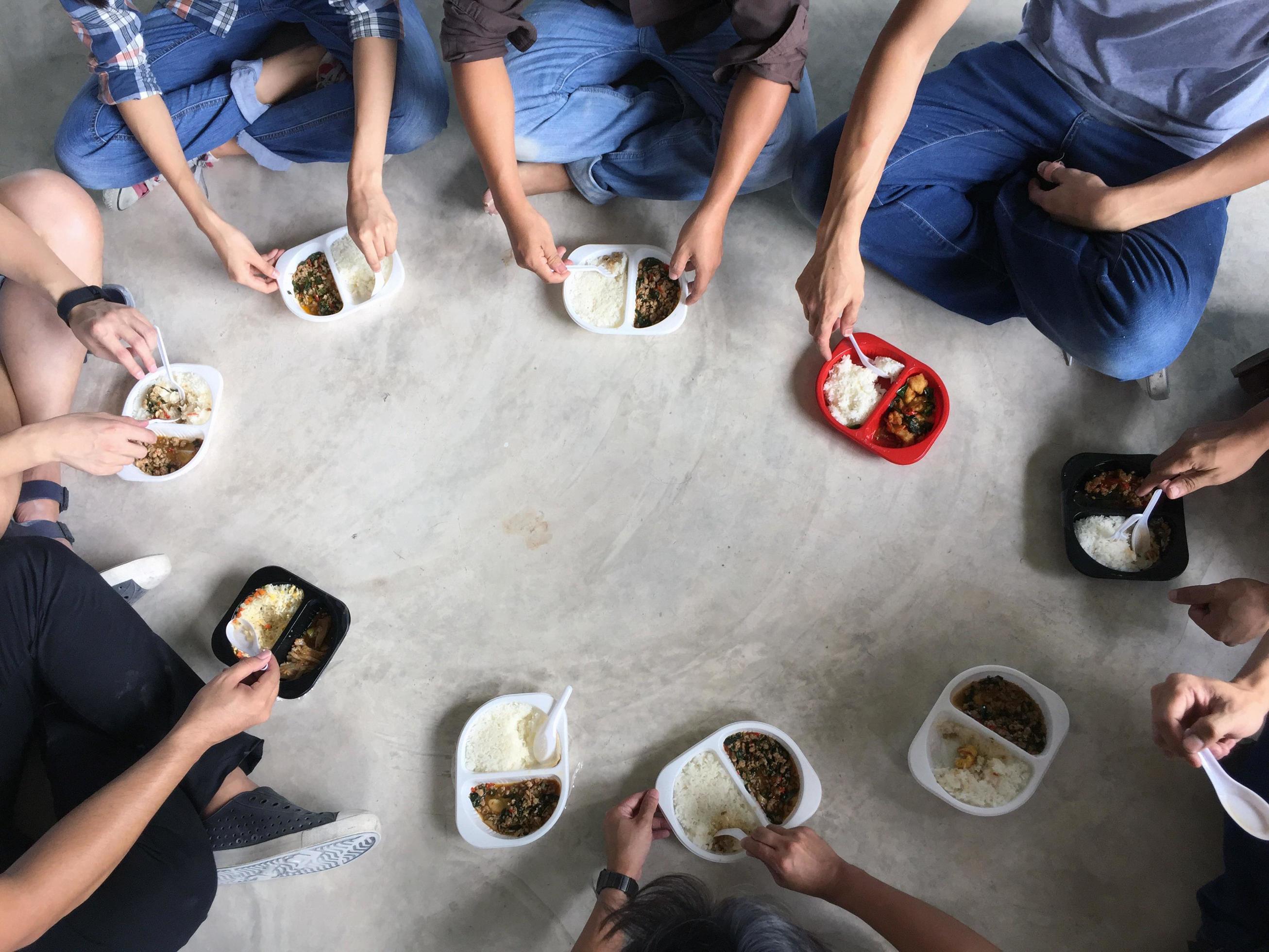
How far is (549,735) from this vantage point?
154 cm

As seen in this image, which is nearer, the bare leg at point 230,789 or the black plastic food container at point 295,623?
the bare leg at point 230,789

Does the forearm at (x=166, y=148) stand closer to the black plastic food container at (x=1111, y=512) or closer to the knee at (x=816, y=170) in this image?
the knee at (x=816, y=170)

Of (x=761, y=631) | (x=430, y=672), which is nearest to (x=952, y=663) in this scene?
(x=761, y=631)

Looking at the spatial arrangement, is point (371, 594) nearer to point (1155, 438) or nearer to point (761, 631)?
point (761, 631)

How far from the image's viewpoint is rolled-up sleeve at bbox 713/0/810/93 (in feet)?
4.27

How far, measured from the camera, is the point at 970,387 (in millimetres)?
1745

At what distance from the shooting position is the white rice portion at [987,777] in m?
1.48

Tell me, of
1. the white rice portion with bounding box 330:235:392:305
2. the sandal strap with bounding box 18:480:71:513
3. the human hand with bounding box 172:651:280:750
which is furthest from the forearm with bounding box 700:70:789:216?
the sandal strap with bounding box 18:480:71:513

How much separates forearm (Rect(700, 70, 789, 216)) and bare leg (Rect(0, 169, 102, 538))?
1348mm

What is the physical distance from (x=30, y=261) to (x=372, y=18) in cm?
80

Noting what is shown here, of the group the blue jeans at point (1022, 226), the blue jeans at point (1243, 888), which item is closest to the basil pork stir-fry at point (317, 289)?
the blue jeans at point (1022, 226)

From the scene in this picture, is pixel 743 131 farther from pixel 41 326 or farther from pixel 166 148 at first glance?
pixel 41 326

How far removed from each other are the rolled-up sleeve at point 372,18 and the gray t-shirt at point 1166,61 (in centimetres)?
124

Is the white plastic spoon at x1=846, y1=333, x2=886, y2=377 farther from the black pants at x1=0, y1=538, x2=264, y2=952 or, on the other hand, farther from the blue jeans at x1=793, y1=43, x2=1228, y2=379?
the black pants at x1=0, y1=538, x2=264, y2=952
